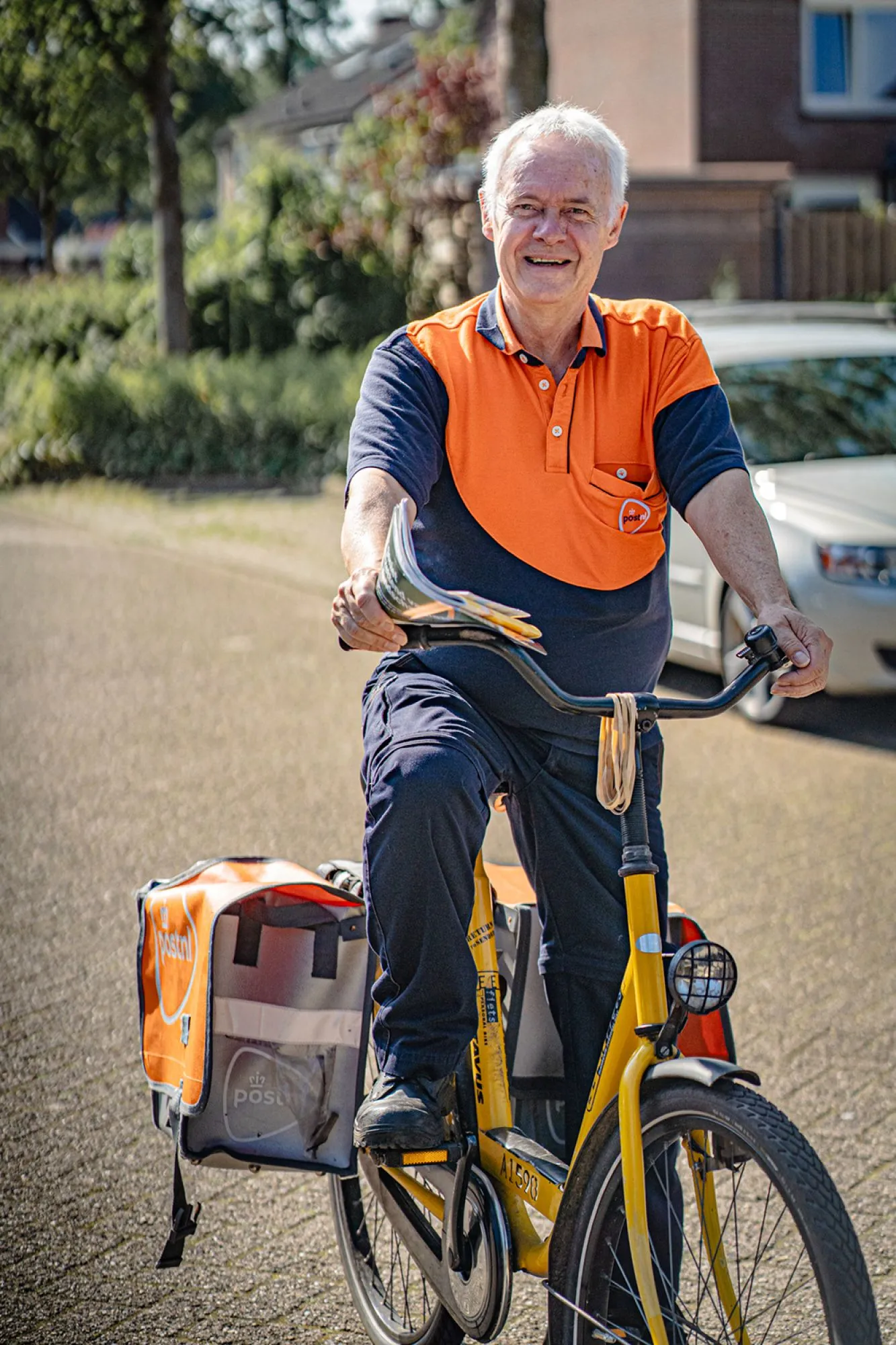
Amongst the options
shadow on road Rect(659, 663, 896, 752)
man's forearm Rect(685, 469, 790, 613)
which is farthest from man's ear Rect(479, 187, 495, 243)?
shadow on road Rect(659, 663, 896, 752)

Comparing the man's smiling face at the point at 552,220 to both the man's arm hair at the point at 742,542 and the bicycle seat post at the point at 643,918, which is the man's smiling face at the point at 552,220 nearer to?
the man's arm hair at the point at 742,542

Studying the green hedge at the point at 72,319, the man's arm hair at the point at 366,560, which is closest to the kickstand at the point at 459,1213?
the man's arm hair at the point at 366,560

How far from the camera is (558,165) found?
2.60 m

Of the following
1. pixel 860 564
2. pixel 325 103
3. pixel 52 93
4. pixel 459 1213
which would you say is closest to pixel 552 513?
pixel 459 1213

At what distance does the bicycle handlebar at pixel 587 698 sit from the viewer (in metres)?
2.24

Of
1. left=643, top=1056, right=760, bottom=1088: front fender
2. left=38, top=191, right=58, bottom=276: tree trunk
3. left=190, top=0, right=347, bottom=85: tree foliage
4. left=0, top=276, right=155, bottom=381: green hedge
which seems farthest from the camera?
left=190, top=0, right=347, bottom=85: tree foliage

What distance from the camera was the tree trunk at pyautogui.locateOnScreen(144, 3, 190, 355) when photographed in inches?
782

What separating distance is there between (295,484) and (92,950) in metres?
12.6

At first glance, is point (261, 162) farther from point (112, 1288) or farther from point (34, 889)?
point (112, 1288)

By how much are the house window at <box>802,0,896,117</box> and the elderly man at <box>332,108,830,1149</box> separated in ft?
86.7

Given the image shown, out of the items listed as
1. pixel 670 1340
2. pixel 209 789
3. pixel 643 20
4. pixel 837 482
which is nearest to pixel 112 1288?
pixel 670 1340

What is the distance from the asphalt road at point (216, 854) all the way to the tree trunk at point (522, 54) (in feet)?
18.9

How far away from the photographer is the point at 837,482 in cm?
762

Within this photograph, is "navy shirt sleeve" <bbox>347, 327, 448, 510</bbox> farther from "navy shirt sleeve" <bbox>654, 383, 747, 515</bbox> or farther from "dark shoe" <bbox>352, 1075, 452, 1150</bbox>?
"dark shoe" <bbox>352, 1075, 452, 1150</bbox>
